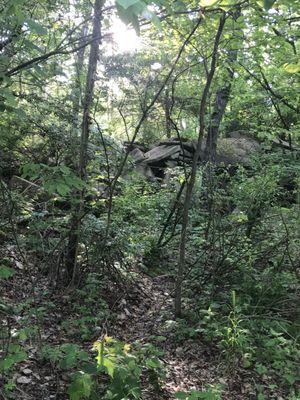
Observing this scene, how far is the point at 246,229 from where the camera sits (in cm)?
681

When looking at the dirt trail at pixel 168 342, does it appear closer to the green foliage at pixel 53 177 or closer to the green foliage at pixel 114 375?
the green foliage at pixel 114 375

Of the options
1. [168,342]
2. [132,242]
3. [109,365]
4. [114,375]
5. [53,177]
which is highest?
[53,177]

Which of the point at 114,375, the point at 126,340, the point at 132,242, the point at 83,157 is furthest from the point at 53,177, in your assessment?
the point at 132,242

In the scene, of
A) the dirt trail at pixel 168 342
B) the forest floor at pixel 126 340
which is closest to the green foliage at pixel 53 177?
the forest floor at pixel 126 340

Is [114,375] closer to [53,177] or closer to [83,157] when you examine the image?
[53,177]

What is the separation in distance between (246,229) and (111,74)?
11.4 ft

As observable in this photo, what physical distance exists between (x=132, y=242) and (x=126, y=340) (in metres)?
1.83

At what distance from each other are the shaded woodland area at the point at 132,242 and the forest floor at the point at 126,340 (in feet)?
0.06

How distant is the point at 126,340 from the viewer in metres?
4.52

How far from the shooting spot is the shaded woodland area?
11.4ft

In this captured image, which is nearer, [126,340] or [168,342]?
[126,340]

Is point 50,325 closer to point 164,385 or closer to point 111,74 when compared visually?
point 164,385

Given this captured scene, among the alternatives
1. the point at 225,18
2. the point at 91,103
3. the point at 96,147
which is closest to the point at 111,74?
the point at 91,103

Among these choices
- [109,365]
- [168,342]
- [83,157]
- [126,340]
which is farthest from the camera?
[83,157]
